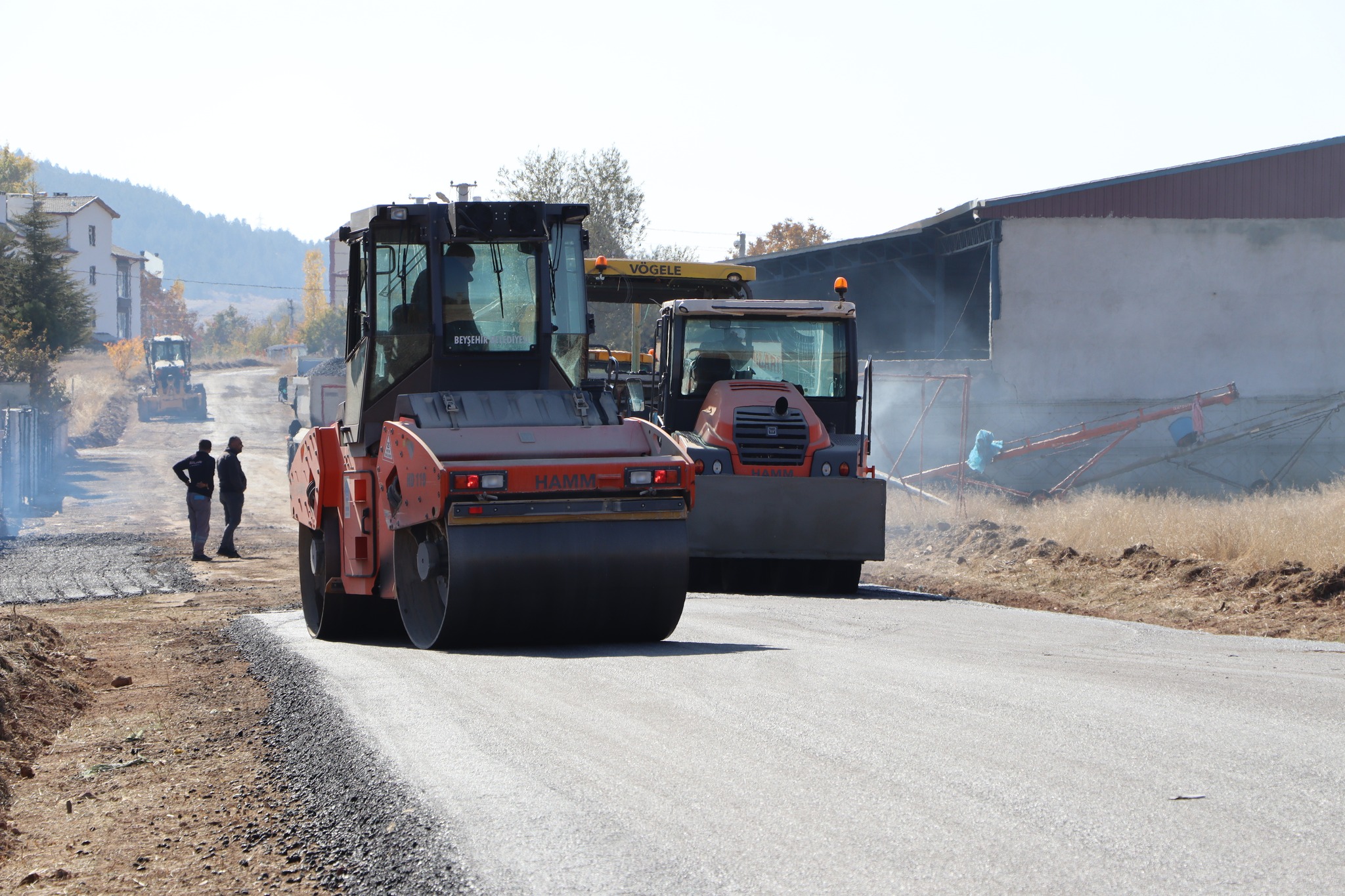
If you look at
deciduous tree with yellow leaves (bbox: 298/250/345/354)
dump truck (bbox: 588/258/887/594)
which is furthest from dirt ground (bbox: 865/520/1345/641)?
deciduous tree with yellow leaves (bbox: 298/250/345/354)

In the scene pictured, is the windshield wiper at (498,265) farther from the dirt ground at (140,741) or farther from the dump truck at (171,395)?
the dump truck at (171,395)

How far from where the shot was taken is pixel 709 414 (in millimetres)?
13969

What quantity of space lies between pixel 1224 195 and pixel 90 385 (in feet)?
167

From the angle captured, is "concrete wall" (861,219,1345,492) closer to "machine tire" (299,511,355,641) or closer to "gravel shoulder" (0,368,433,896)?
"gravel shoulder" (0,368,433,896)

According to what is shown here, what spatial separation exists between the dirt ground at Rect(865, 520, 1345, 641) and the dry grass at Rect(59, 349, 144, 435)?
40476 millimetres

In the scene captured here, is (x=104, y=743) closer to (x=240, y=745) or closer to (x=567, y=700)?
(x=240, y=745)

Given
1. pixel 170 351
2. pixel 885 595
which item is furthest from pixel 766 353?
pixel 170 351

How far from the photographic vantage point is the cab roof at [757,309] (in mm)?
14305

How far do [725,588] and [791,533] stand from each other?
3.79ft

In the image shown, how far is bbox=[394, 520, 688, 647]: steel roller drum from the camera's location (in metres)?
8.00

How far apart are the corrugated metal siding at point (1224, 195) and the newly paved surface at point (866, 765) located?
21107mm

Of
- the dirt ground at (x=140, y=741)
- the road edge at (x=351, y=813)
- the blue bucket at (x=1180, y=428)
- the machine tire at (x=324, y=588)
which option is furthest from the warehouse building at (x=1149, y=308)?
the road edge at (x=351, y=813)

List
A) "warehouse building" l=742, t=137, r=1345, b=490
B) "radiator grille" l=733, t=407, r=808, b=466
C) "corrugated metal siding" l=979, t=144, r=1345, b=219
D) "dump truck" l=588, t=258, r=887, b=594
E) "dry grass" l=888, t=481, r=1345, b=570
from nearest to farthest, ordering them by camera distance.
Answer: "dump truck" l=588, t=258, r=887, b=594 → "radiator grille" l=733, t=407, r=808, b=466 → "dry grass" l=888, t=481, r=1345, b=570 → "warehouse building" l=742, t=137, r=1345, b=490 → "corrugated metal siding" l=979, t=144, r=1345, b=219

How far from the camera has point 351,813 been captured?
5.05 m
